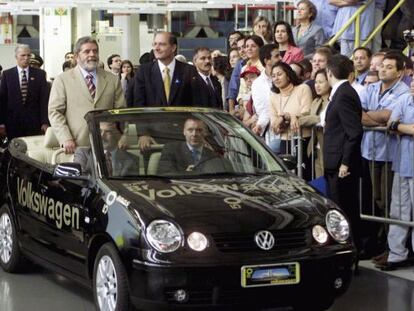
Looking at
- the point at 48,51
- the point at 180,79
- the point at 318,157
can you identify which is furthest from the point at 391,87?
the point at 48,51

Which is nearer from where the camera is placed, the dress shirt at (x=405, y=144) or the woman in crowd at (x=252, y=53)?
the dress shirt at (x=405, y=144)

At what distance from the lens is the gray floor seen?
26.1ft

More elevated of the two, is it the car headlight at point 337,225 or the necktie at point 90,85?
the necktie at point 90,85

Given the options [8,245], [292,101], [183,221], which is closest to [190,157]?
[183,221]

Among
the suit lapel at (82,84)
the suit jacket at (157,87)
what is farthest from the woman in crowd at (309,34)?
the suit lapel at (82,84)

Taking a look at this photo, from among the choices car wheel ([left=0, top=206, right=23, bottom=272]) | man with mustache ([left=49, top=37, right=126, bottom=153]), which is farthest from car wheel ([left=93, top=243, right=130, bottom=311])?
man with mustache ([left=49, top=37, right=126, bottom=153])

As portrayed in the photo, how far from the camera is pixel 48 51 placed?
109 ft

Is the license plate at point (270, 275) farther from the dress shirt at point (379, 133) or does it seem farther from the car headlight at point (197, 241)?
the dress shirt at point (379, 133)

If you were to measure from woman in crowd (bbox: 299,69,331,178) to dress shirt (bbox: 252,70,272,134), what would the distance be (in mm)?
816

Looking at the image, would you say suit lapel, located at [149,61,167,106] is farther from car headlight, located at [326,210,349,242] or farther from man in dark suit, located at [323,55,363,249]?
car headlight, located at [326,210,349,242]

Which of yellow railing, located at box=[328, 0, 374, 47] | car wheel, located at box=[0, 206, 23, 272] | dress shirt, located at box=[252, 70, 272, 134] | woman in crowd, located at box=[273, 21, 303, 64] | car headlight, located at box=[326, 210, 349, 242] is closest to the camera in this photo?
car headlight, located at box=[326, 210, 349, 242]

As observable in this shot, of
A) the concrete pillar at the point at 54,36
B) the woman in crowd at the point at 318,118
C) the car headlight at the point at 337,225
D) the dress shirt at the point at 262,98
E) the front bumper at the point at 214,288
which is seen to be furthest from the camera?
the concrete pillar at the point at 54,36

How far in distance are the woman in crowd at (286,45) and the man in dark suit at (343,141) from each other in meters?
3.60

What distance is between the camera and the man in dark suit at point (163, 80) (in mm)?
10656
